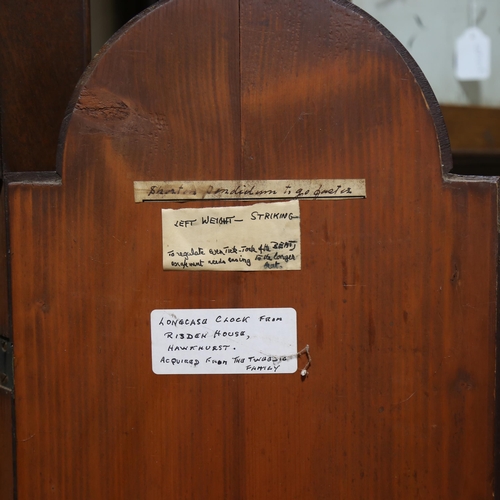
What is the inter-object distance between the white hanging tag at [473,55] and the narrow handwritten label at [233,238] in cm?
61

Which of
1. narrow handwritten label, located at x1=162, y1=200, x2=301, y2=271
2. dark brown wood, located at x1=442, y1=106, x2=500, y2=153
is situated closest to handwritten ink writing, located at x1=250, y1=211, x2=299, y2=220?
narrow handwritten label, located at x1=162, y1=200, x2=301, y2=271

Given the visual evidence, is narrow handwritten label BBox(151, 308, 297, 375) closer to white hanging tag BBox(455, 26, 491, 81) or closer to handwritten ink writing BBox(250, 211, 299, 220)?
handwritten ink writing BBox(250, 211, 299, 220)

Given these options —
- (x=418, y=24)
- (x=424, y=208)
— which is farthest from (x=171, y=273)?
(x=418, y=24)

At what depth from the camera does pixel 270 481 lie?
0.60 m

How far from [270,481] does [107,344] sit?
10.5 inches

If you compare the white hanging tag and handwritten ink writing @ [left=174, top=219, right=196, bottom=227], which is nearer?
handwritten ink writing @ [left=174, top=219, right=196, bottom=227]

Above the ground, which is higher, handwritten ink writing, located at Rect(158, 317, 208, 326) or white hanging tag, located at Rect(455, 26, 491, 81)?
white hanging tag, located at Rect(455, 26, 491, 81)

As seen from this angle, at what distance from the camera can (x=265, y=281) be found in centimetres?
59

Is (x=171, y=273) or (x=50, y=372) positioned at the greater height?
(x=171, y=273)

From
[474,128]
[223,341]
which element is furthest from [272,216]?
[474,128]

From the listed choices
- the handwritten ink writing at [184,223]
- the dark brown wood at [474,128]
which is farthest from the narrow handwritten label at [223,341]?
the dark brown wood at [474,128]

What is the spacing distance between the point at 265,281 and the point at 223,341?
0.09 metres

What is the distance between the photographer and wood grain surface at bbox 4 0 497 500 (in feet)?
1.87

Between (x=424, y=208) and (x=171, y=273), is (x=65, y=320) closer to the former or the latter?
(x=171, y=273)
